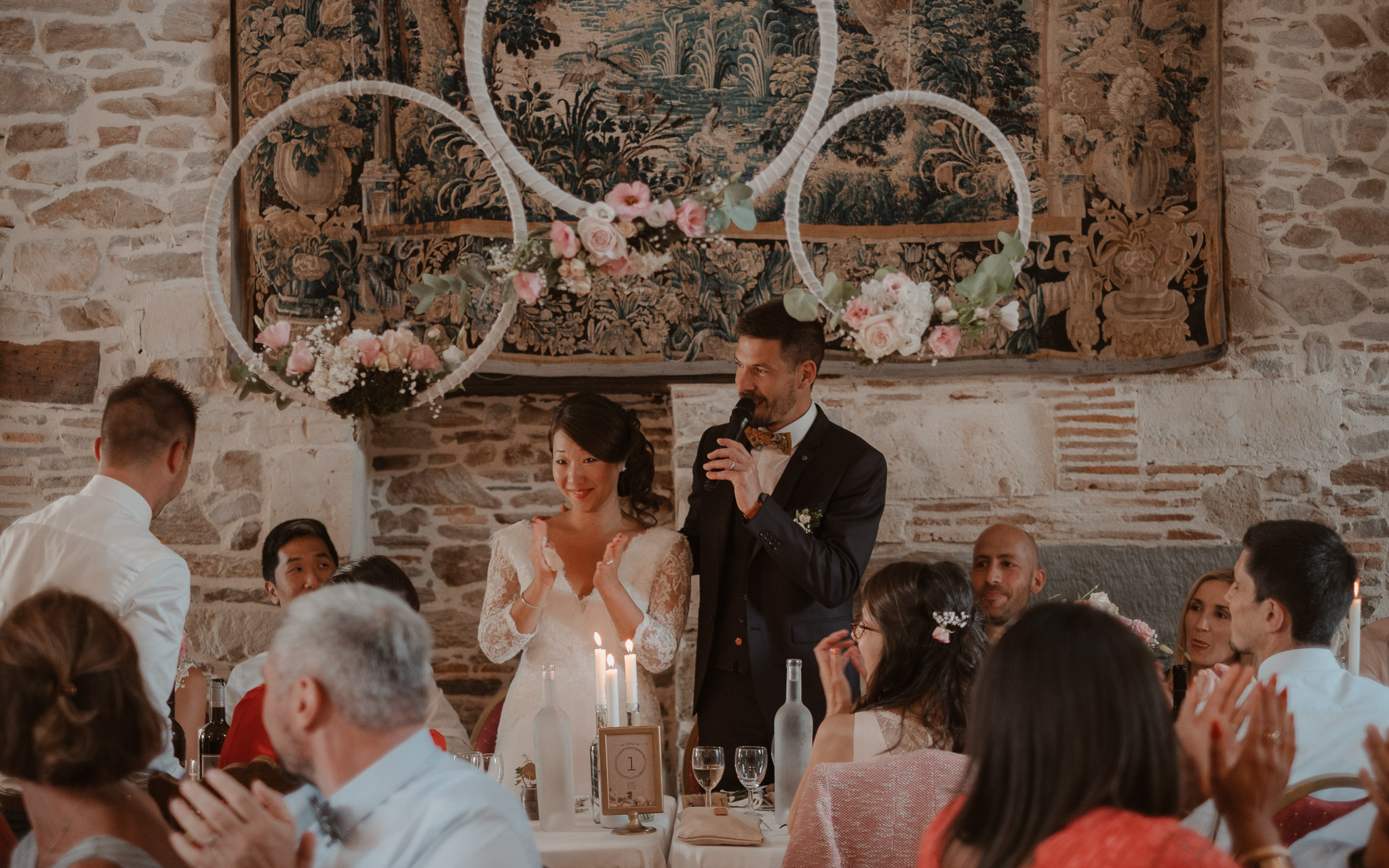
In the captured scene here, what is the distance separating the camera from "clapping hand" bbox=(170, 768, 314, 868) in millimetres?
1519

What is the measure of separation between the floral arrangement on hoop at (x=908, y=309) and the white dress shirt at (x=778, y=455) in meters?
0.35

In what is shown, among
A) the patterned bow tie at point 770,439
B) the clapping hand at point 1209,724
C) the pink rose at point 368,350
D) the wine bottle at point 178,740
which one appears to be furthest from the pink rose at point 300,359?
the clapping hand at point 1209,724

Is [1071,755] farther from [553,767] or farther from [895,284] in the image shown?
[895,284]

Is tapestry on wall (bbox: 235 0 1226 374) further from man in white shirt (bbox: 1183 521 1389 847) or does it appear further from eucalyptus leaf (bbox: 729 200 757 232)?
man in white shirt (bbox: 1183 521 1389 847)

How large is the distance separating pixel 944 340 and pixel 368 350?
1.83 metres

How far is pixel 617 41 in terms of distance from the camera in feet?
15.3

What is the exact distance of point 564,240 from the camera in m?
3.28

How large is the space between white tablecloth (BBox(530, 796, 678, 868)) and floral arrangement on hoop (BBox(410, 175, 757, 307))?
1.51 m

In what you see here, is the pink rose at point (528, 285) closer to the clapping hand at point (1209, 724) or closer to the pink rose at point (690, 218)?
the pink rose at point (690, 218)

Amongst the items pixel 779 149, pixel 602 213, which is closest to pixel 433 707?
pixel 602 213

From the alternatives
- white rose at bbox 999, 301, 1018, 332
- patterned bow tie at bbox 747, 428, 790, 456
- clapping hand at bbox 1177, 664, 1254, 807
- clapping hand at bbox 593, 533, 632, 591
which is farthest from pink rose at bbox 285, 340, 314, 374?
clapping hand at bbox 1177, 664, 1254, 807

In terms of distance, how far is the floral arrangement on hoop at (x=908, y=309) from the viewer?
3.34 metres

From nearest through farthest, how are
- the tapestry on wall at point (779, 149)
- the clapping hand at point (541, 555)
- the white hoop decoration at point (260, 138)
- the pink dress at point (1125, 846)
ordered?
the pink dress at point (1125, 846) < the clapping hand at point (541, 555) < the white hoop decoration at point (260, 138) < the tapestry on wall at point (779, 149)

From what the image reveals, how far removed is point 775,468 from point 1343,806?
209 cm
